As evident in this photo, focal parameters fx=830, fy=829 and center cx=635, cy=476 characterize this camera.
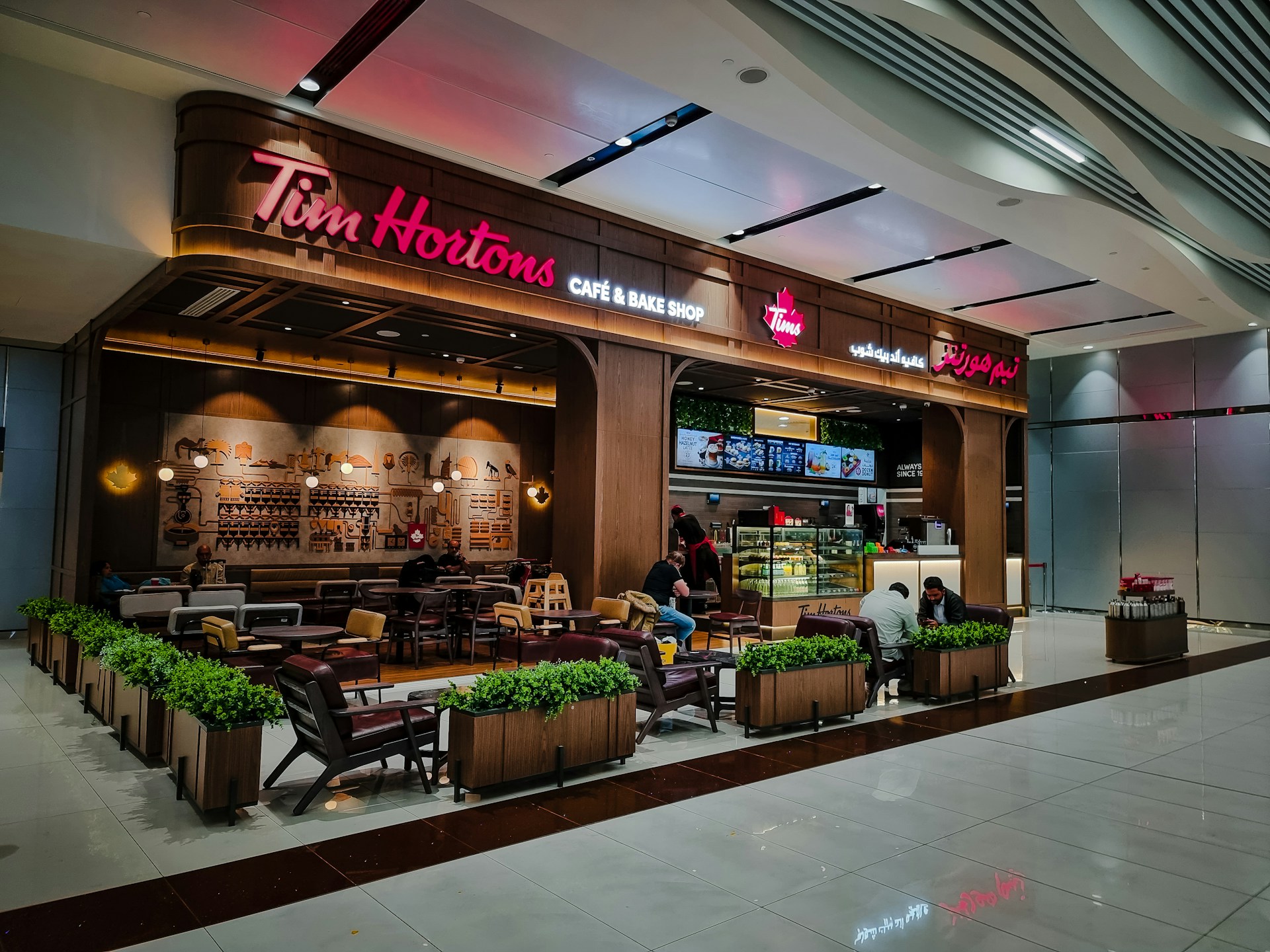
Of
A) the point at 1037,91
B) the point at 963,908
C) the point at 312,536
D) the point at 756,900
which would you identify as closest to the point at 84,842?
the point at 756,900

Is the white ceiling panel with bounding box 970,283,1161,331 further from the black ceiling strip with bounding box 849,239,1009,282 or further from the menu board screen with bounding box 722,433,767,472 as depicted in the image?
the menu board screen with bounding box 722,433,767,472

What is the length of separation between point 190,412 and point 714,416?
27.2 feet

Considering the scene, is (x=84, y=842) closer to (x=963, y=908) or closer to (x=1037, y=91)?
(x=963, y=908)

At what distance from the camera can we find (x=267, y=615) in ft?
28.5

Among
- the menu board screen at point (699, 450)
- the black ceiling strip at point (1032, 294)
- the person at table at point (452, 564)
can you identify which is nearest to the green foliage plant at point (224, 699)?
the person at table at point (452, 564)

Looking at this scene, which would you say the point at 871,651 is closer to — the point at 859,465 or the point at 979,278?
the point at 979,278

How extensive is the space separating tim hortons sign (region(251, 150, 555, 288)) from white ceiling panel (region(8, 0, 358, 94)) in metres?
0.81

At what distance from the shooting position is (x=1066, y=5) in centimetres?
464

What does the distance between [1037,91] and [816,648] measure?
4.37 m

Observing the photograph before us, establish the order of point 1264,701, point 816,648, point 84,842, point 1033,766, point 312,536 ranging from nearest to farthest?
1. point 84,842
2. point 1033,766
3. point 816,648
4. point 1264,701
5. point 312,536

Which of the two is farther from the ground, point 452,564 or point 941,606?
point 452,564

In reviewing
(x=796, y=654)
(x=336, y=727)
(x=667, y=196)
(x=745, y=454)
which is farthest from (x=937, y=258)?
(x=336, y=727)

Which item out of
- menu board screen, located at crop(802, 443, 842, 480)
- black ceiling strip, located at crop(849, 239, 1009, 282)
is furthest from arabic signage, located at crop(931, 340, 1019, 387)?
menu board screen, located at crop(802, 443, 842, 480)

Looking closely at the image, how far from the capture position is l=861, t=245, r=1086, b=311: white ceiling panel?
10.9 metres
